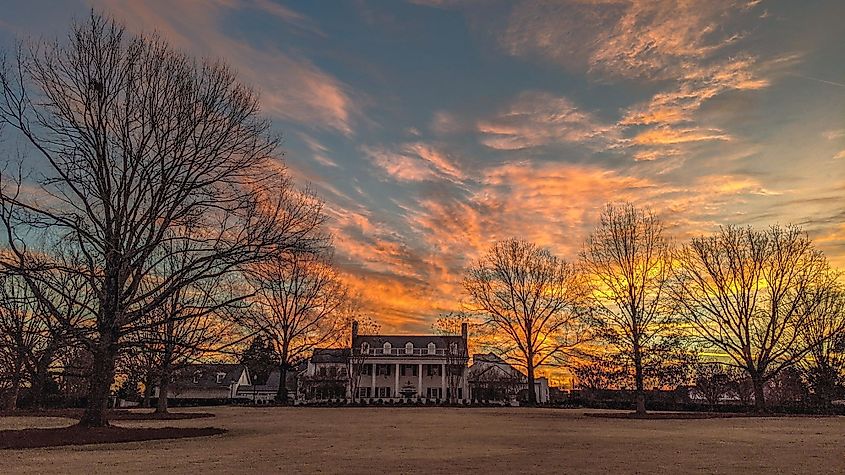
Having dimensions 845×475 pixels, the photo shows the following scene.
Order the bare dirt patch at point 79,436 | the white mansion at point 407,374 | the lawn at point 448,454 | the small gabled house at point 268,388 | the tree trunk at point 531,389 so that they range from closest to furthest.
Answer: the lawn at point 448,454, the bare dirt patch at point 79,436, the tree trunk at point 531,389, the white mansion at point 407,374, the small gabled house at point 268,388

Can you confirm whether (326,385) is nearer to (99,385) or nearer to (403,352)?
(403,352)

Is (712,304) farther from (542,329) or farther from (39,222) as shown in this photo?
(39,222)

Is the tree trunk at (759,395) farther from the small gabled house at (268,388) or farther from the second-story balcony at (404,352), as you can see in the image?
the small gabled house at (268,388)

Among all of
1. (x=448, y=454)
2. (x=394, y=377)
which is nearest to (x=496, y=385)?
(x=394, y=377)

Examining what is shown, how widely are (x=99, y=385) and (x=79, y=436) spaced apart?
238cm

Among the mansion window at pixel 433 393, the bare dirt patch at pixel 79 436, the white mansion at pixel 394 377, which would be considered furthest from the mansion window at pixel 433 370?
the bare dirt patch at pixel 79 436

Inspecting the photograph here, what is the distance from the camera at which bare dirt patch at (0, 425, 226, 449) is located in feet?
53.5

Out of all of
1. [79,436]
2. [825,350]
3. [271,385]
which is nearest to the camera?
[79,436]

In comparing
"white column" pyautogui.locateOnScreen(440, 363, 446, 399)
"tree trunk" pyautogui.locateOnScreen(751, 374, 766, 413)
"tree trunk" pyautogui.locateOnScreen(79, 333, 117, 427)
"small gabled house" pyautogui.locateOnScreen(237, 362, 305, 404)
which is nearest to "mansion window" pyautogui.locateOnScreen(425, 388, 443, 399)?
"white column" pyautogui.locateOnScreen(440, 363, 446, 399)

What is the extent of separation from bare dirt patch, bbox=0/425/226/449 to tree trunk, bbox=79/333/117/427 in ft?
1.53

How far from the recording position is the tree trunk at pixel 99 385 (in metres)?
19.3

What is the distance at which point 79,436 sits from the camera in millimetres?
17625

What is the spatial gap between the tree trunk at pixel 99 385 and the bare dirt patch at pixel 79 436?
47 centimetres

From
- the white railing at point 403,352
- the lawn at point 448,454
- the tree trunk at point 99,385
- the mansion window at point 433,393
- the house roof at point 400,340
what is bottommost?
the mansion window at point 433,393
